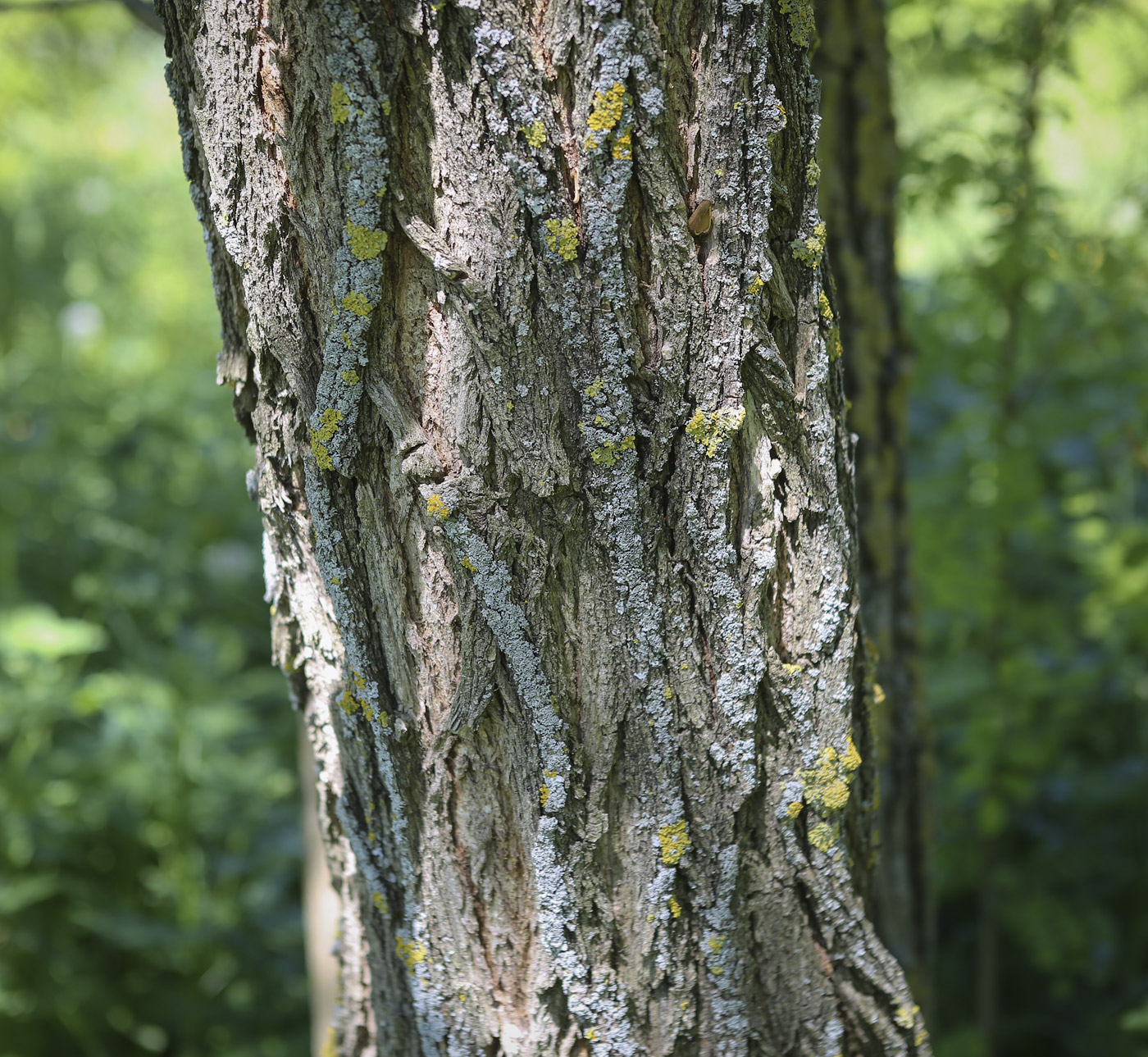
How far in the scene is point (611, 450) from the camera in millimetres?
A: 775

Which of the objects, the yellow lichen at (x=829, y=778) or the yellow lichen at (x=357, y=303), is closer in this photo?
the yellow lichen at (x=357, y=303)

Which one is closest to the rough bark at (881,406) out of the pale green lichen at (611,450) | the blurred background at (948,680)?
the blurred background at (948,680)

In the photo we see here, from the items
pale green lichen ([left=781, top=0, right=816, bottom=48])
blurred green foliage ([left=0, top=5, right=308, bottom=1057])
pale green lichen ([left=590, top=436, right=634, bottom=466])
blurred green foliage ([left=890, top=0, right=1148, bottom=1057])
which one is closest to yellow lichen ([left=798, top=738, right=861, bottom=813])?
pale green lichen ([left=590, top=436, right=634, bottom=466])

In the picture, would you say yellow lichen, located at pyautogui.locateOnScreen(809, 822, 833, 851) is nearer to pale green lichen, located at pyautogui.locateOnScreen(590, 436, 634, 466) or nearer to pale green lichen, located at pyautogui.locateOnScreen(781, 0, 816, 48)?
pale green lichen, located at pyautogui.locateOnScreen(590, 436, 634, 466)

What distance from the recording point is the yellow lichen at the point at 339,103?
2.35ft

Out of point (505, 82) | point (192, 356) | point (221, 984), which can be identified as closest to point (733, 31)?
point (505, 82)

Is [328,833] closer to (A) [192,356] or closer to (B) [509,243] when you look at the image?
(B) [509,243]

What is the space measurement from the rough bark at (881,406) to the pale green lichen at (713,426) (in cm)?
57

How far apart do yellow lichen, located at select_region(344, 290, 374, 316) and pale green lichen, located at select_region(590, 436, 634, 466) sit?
0.71 ft

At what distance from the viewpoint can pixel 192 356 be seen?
4.41 m

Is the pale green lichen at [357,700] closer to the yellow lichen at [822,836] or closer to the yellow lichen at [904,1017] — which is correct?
the yellow lichen at [822,836]

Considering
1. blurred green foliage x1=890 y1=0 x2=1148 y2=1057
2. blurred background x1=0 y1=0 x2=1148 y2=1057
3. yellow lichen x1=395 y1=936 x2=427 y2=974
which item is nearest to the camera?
yellow lichen x1=395 y1=936 x2=427 y2=974

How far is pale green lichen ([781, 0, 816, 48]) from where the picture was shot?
29.9 inches

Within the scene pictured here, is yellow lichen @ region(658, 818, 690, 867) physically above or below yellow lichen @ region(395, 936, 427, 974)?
above
